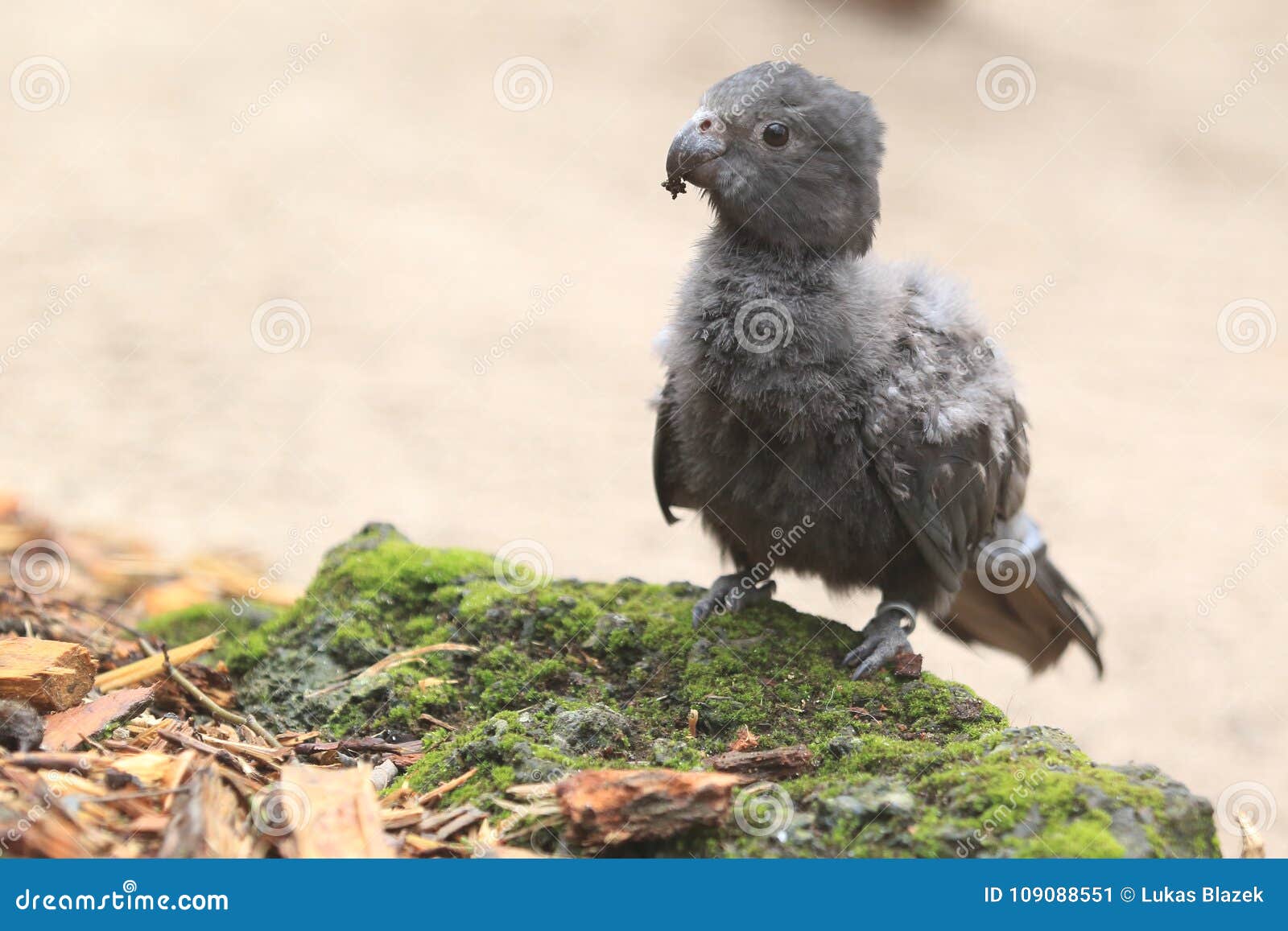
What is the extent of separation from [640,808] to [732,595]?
196 cm

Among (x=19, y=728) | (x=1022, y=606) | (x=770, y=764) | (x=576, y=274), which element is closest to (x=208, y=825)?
(x=19, y=728)

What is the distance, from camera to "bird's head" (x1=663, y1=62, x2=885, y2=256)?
4.12 meters

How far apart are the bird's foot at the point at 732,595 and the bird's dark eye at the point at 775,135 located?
1.81m

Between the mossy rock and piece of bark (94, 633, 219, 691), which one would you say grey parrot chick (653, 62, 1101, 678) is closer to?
the mossy rock

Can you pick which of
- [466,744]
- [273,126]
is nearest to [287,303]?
[273,126]

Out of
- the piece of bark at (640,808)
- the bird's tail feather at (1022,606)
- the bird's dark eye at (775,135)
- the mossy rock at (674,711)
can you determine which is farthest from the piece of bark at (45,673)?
the bird's tail feather at (1022,606)

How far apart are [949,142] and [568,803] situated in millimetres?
13247

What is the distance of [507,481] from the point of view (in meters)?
8.73

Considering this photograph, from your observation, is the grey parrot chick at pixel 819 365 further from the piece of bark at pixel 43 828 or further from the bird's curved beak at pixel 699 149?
the piece of bark at pixel 43 828

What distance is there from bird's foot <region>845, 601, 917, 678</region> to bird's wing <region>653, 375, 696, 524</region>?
Result: 0.96 m

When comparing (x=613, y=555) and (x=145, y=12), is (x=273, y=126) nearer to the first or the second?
(x=145, y=12)

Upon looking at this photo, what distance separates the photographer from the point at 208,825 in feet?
8.93

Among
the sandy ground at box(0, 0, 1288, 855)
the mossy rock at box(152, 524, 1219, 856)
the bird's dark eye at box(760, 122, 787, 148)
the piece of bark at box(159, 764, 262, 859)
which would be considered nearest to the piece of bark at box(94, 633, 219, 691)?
the mossy rock at box(152, 524, 1219, 856)

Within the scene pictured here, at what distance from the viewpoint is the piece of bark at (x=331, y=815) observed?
9.12 ft
